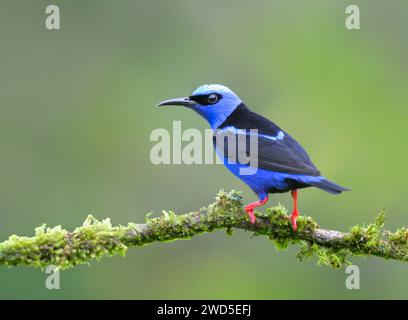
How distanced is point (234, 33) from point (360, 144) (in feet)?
11.3

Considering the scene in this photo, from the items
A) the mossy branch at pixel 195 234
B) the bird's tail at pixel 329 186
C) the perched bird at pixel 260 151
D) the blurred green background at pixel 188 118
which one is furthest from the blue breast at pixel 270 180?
the blurred green background at pixel 188 118

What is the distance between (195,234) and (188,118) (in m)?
6.82

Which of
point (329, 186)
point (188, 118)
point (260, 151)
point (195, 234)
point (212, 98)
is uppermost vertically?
point (188, 118)

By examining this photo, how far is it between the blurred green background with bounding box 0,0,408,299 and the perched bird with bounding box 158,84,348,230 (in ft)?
12.8

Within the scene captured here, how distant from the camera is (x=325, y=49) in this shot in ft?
45.9

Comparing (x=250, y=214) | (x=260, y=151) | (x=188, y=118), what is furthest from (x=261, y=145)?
(x=188, y=118)

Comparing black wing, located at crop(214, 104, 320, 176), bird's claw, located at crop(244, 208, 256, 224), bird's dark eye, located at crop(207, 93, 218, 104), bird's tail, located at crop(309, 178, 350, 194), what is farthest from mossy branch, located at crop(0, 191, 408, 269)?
bird's dark eye, located at crop(207, 93, 218, 104)

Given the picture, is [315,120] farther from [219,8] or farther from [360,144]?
[219,8]

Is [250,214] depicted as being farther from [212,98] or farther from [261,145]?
[212,98]

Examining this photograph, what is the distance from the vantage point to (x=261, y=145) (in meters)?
6.44

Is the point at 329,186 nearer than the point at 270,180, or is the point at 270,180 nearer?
the point at 329,186

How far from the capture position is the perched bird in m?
5.96

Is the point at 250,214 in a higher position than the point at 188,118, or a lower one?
lower

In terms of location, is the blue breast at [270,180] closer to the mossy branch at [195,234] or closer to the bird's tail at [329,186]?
the bird's tail at [329,186]
